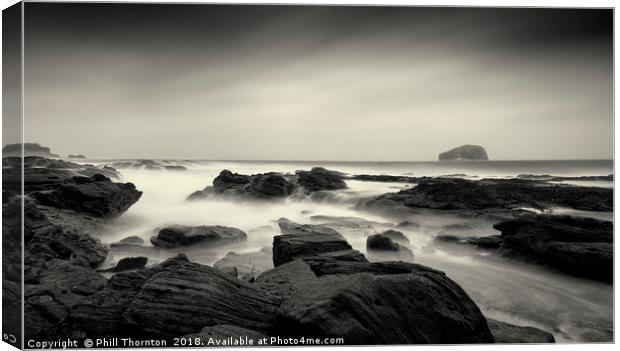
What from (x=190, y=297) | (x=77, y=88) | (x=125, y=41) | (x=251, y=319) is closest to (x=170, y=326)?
(x=190, y=297)

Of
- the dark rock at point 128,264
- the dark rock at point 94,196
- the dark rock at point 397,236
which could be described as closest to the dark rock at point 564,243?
the dark rock at point 397,236

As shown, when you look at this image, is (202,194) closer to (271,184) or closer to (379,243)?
(271,184)

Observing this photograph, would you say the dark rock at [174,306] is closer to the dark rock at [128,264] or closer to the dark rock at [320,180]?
the dark rock at [128,264]

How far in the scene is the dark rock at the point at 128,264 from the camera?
5.07 metres

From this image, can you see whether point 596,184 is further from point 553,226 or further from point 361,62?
point 361,62

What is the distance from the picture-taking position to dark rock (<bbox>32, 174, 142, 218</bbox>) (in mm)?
5324

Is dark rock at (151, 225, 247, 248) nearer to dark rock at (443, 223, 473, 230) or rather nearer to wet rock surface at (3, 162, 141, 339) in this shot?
wet rock surface at (3, 162, 141, 339)

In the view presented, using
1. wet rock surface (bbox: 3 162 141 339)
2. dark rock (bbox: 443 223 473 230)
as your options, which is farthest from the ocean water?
wet rock surface (bbox: 3 162 141 339)

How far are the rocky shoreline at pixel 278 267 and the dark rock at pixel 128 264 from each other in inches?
0.5

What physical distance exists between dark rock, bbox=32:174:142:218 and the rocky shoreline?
2 cm

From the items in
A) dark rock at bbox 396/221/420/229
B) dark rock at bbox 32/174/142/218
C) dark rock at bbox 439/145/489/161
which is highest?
dark rock at bbox 439/145/489/161

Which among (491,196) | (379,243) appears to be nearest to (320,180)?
(379,243)

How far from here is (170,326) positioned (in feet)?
14.3

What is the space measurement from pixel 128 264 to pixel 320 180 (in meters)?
2.73
